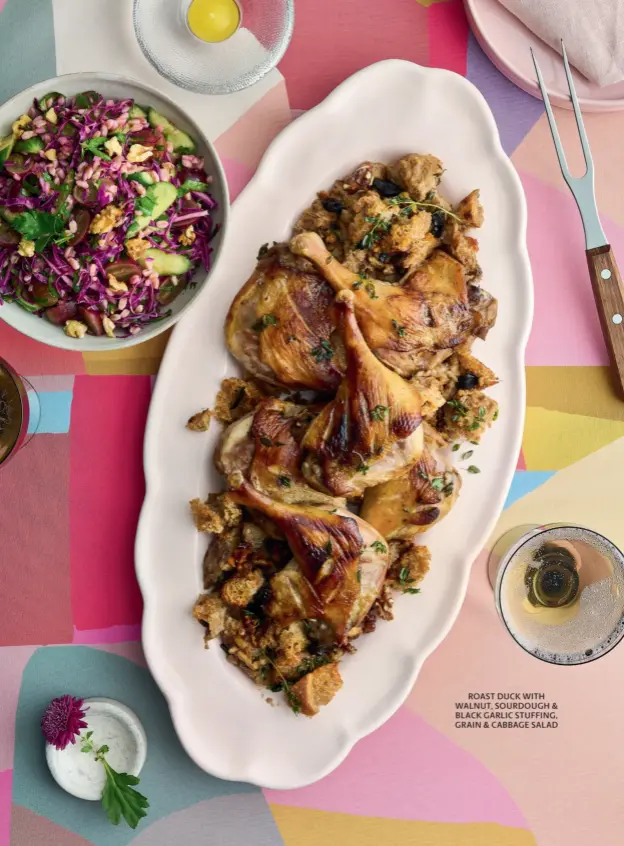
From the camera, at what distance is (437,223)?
255 centimetres

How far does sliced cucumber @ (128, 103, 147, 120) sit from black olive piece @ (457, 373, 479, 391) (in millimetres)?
1316

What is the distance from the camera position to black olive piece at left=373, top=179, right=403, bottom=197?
2.53 meters

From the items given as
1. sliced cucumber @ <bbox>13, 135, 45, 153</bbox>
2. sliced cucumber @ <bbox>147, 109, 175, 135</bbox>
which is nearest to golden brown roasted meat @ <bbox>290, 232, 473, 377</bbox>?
sliced cucumber @ <bbox>147, 109, 175, 135</bbox>

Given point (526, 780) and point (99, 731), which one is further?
point (526, 780)

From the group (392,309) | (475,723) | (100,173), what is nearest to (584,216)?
(392,309)

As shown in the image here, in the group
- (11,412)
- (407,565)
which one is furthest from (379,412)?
(11,412)

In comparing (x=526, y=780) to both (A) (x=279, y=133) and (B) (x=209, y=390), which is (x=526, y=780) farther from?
(A) (x=279, y=133)

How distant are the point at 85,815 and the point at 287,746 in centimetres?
85

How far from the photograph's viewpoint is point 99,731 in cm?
271

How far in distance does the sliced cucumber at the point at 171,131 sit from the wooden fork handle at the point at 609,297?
4.77ft

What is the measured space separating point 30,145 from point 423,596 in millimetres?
1917

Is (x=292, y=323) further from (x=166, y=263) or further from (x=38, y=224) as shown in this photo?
(x=38, y=224)

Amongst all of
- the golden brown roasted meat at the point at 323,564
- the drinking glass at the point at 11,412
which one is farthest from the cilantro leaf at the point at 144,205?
the golden brown roasted meat at the point at 323,564

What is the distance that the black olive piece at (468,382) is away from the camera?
254cm
